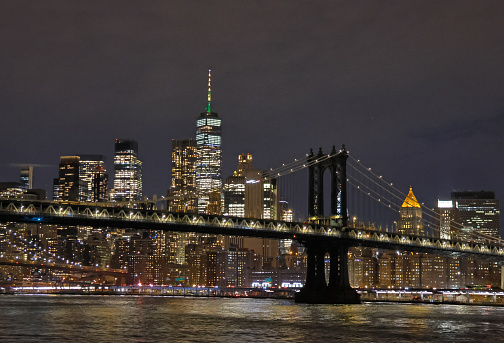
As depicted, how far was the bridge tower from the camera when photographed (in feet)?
337

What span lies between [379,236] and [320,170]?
13022 mm

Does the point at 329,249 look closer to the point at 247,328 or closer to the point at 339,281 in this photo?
the point at 339,281

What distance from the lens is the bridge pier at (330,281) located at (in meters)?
102

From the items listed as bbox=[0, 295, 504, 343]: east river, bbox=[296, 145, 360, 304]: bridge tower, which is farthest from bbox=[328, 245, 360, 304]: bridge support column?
bbox=[0, 295, 504, 343]: east river

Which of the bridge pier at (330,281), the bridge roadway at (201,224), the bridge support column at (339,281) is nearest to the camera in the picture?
the bridge roadway at (201,224)

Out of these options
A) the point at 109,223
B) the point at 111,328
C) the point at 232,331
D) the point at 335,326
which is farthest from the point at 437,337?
the point at 109,223

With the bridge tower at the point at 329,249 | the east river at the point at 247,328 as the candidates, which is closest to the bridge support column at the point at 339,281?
the bridge tower at the point at 329,249

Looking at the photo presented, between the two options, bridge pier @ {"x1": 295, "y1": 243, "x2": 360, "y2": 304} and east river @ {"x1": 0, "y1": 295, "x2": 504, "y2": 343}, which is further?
bridge pier @ {"x1": 295, "y1": 243, "x2": 360, "y2": 304}

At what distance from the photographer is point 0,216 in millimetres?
86625

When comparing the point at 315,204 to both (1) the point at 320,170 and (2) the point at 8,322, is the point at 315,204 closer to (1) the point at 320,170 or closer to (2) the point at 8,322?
(1) the point at 320,170

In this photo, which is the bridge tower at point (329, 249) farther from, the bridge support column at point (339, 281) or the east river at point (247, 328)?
the east river at point (247, 328)

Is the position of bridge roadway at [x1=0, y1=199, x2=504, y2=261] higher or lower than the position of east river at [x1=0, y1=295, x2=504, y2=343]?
higher

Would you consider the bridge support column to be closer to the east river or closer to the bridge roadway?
the bridge roadway

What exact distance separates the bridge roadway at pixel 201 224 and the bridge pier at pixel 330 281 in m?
1.29
